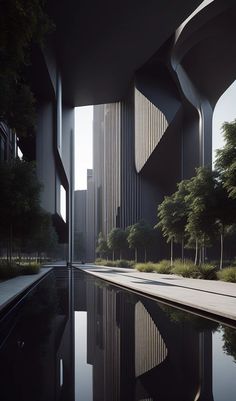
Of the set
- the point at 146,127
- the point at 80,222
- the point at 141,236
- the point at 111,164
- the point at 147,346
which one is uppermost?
the point at 146,127

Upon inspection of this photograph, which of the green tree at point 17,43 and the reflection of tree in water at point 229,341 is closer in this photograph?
the green tree at point 17,43

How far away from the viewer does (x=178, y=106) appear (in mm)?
48375

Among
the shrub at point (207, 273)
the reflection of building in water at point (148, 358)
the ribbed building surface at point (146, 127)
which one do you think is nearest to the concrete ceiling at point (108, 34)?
the ribbed building surface at point (146, 127)

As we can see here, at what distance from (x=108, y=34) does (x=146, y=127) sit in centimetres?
1786

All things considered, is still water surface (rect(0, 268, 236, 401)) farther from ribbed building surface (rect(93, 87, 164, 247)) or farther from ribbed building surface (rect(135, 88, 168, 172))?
ribbed building surface (rect(93, 87, 164, 247))

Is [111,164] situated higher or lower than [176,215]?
higher

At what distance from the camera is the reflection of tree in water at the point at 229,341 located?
19.3 ft

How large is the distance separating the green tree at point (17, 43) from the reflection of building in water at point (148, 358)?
4.51m

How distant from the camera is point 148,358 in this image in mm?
5625

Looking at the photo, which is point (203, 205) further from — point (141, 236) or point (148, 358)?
point (141, 236)

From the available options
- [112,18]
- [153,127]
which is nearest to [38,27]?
[112,18]

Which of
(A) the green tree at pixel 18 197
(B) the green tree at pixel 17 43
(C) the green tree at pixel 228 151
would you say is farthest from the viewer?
(A) the green tree at pixel 18 197

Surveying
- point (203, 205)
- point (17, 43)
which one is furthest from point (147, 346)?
point (203, 205)

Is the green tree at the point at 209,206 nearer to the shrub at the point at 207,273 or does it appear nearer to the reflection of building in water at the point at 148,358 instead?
the shrub at the point at 207,273
